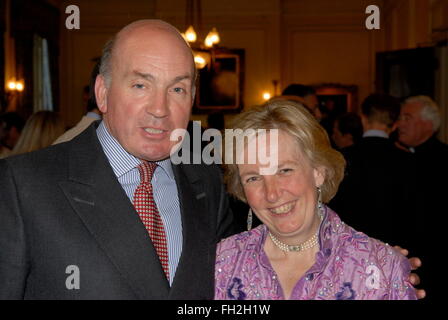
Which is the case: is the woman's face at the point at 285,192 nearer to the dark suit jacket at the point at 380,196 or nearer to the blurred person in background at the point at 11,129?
the dark suit jacket at the point at 380,196

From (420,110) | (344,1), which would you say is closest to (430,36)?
(420,110)

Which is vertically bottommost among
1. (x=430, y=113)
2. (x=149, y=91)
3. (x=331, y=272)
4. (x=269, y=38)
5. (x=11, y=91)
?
(x=331, y=272)

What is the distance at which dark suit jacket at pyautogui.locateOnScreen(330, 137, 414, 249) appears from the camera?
3.53 metres

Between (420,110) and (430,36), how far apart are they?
3.55 m

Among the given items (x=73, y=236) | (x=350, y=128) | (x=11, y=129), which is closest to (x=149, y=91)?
(x=73, y=236)

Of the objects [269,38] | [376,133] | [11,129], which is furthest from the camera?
[269,38]

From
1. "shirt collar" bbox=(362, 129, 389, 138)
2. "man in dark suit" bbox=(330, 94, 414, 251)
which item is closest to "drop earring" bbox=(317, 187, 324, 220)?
"man in dark suit" bbox=(330, 94, 414, 251)

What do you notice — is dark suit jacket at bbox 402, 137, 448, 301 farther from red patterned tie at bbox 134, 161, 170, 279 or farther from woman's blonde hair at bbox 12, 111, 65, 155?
woman's blonde hair at bbox 12, 111, 65, 155

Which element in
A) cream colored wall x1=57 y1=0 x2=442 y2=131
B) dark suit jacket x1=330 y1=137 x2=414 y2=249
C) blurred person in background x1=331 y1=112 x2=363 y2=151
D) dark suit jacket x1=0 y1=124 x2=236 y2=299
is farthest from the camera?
cream colored wall x1=57 y1=0 x2=442 y2=131

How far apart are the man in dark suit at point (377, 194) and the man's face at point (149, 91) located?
82.4 inches

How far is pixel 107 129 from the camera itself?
5.76 ft

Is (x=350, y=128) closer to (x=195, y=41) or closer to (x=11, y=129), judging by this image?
(x=195, y=41)

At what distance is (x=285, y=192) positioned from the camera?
1834mm

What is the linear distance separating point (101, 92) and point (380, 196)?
89.1 inches
